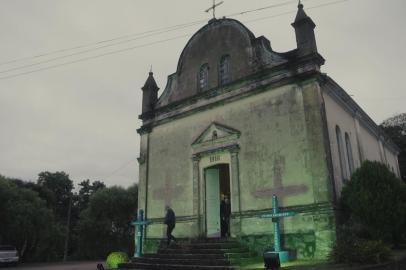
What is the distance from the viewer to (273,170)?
41.3 feet

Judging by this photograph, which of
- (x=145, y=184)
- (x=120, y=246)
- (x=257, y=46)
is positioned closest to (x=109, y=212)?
(x=120, y=246)

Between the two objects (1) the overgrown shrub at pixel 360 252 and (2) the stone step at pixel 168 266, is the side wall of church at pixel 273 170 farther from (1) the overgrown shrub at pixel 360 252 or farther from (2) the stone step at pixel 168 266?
(2) the stone step at pixel 168 266

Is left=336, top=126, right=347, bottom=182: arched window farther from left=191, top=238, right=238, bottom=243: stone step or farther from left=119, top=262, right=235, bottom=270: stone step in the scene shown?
left=119, top=262, right=235, bottom=270: stone step

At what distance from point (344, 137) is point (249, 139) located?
397 centimetres

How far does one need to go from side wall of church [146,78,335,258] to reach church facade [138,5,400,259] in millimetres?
36

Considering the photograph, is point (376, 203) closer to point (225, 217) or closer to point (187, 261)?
point (225, 217)

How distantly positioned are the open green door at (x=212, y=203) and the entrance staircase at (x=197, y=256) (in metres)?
1.23

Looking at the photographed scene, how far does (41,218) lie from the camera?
28000 millimetres

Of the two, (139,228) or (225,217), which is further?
(139,228)

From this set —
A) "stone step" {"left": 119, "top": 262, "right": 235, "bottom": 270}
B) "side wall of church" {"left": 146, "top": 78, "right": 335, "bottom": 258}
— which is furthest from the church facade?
"stone step" {"left": 119, "top": 262, "right": 235, "bottom": 270}

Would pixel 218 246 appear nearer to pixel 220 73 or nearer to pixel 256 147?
pixel 256 147

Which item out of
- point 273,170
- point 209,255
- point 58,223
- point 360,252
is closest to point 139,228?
point 209,255

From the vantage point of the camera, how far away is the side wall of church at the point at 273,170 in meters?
11.2

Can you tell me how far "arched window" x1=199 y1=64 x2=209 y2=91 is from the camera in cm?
1627
